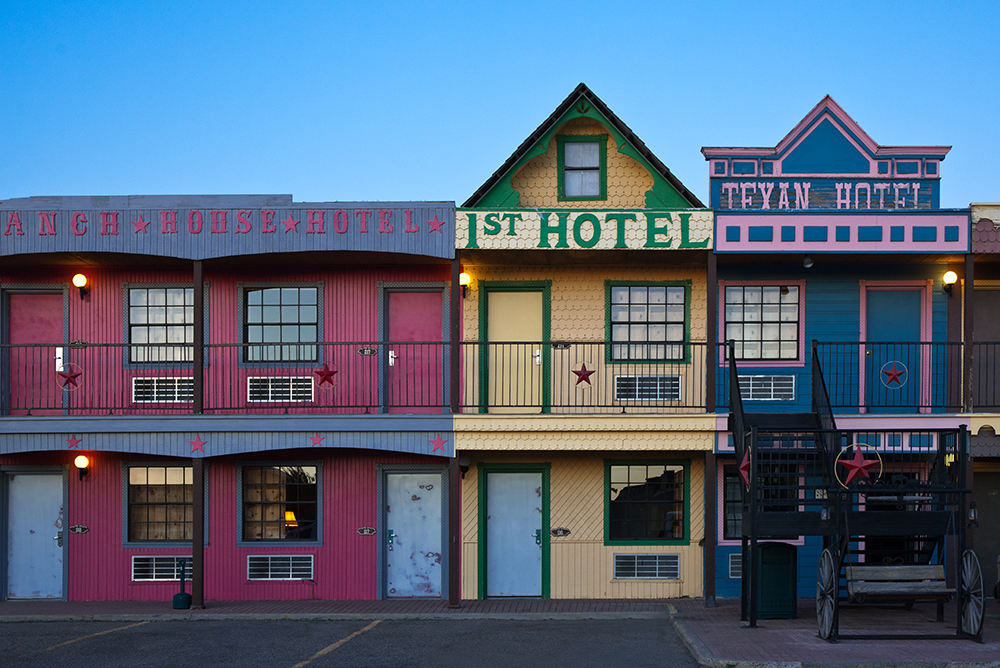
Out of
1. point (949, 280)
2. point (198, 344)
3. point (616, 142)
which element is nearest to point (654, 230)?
point (616, 142)

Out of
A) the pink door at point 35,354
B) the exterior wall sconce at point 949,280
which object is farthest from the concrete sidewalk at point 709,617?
the exterior wall sconce at point 949,280

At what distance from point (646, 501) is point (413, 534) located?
3816mm

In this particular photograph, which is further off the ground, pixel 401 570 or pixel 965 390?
pixel 965 390

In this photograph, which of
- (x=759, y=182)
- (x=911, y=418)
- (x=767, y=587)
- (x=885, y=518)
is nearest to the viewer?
(x=885, y=518)

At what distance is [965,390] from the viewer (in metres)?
13.5

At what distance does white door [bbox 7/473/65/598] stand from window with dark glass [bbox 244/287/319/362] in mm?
3975

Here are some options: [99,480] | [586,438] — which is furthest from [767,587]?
[99,480]

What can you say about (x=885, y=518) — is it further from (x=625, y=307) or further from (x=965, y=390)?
(x=625, y=307)

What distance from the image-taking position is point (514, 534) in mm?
14508

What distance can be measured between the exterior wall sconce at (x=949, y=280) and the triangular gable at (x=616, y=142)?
4.05m

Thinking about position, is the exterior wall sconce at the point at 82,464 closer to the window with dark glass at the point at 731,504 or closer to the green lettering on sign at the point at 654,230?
the green lettering on sign at the point at 654,230

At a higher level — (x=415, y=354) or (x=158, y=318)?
(x=158, y=318)

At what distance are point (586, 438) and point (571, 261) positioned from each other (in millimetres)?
2915

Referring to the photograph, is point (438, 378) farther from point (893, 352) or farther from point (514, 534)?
point (893, 352)
